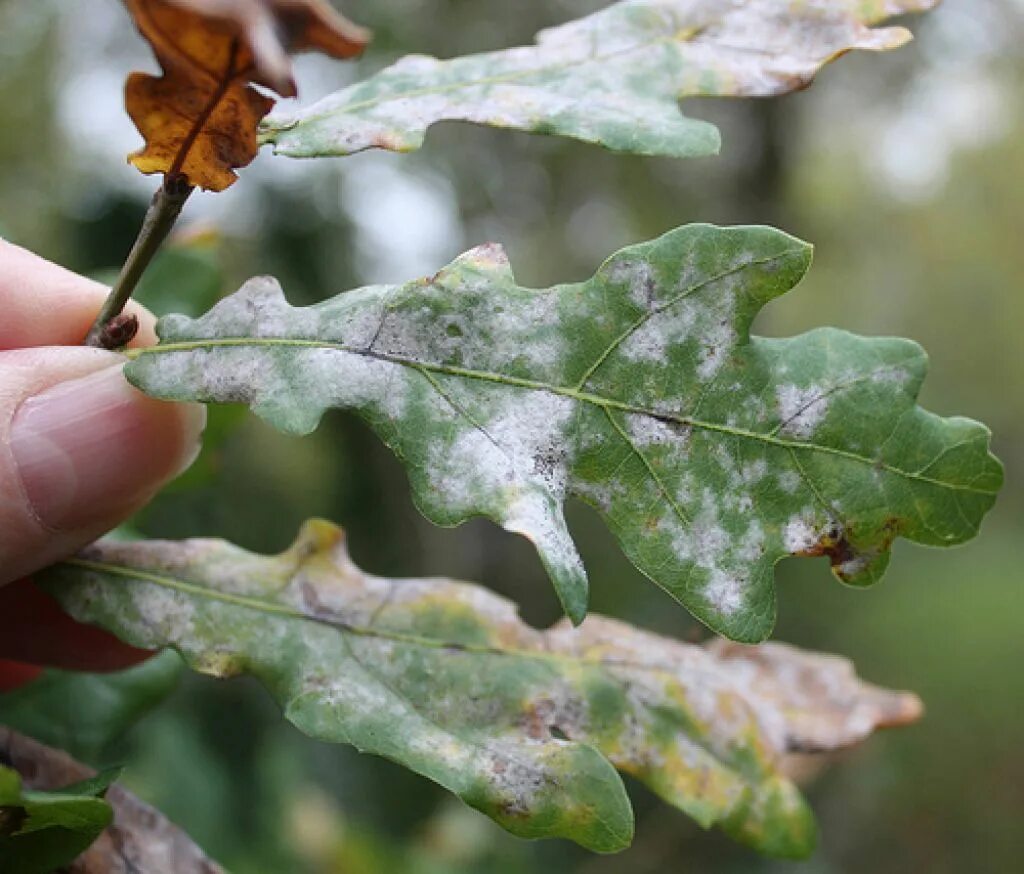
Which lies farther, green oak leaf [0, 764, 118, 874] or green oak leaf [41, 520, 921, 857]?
green oak leaf [41, 520, 921, 857]

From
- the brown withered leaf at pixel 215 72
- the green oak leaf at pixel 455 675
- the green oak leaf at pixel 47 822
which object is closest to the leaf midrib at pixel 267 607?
the green oak leaf at pixel 455 675

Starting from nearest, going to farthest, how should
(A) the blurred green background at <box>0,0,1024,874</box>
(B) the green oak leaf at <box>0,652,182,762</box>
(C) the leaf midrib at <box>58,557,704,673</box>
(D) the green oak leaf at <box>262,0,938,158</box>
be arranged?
(D) the green oak leaf at <box>262,0,938,158</box>
(C) the leaf midrib at <box>58,557,704,673</box>
(B) the green oak leaf at <box>0,652,182,762</box>
(A) the blurred green background at <box>0,0,1024,874</box>

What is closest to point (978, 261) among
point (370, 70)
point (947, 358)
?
point (947, 358)

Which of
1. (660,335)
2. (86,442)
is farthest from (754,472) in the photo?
(86,442)

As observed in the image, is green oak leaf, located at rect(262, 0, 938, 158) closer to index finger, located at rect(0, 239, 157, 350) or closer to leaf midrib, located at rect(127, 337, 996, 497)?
leaf midrib, located at rect(127, 337, 996, 497)

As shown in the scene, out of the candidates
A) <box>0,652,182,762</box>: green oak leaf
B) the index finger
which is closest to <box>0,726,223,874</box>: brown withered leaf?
<box>0,652,182,762</box>: green oak leaf

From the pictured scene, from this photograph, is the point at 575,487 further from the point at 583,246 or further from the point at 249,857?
the point at 583,246
